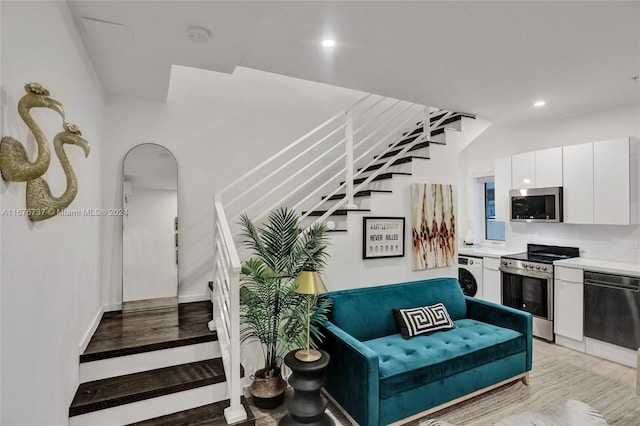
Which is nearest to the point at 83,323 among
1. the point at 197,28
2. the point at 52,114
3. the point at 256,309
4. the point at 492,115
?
the point at 256,309

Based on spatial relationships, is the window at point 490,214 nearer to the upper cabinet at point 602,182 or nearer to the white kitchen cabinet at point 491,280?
the white kitchen cabinet at point 491,280

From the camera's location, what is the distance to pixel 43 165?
1.20 m

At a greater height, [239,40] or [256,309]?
[239,40]

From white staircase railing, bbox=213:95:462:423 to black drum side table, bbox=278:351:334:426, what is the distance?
347 mm

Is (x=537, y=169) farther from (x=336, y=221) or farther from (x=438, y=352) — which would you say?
(x=438, y=352)

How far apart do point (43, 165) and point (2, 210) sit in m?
0.20

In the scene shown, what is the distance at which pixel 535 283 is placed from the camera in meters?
3.99

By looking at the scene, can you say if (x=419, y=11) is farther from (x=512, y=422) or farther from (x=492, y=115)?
(x=512, y=422)

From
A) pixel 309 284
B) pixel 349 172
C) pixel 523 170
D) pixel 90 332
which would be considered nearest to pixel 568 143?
pixel 523 170

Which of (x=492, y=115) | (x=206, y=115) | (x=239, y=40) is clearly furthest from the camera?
(x=492, y=115)

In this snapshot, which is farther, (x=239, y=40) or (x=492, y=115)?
(x=492, y=115)

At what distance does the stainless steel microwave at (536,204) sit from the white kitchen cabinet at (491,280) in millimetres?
667

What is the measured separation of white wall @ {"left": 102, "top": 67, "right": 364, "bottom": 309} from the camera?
10.2 ft

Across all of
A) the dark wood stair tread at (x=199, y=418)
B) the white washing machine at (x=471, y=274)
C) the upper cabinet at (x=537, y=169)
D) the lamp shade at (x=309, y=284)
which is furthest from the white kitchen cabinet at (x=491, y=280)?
the dark wood stair tread at (x=199, y=418)
